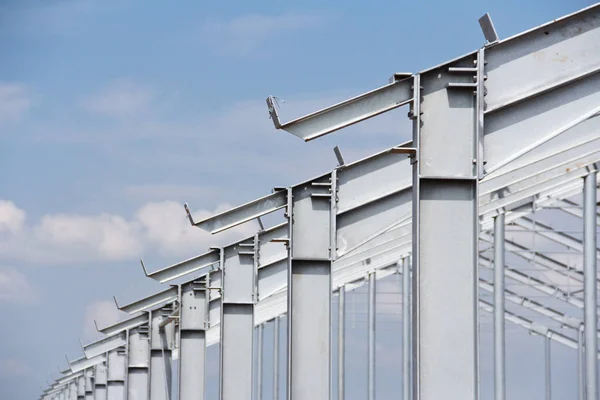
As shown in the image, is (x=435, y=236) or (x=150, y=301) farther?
(x=150, y=301)

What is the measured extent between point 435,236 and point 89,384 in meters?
38.7

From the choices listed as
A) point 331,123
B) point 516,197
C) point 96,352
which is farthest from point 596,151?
point 96,352

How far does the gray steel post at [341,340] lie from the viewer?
2828 cm

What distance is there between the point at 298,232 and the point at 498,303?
7.33 meters

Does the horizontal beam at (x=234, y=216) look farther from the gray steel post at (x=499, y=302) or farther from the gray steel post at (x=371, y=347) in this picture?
the gray steel post at (x=371, y=347)

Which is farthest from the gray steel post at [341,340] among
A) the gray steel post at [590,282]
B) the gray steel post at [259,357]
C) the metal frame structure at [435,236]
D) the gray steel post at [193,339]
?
the gray steel post at [590,282]

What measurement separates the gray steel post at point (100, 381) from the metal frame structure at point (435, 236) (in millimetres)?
10013

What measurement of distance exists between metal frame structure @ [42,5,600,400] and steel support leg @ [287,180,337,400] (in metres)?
0.02

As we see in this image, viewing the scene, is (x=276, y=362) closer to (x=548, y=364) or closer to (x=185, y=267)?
(x=548, y=364)

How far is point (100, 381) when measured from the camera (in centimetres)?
4331

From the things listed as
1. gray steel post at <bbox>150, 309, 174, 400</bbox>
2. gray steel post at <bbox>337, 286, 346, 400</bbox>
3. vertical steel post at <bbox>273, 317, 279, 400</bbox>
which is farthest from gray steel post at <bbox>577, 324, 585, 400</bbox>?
gray steel post at <bbox>150, 309, 174, 400</bbox>

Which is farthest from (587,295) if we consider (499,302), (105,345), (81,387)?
(81,387)

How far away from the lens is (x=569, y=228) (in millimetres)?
25766

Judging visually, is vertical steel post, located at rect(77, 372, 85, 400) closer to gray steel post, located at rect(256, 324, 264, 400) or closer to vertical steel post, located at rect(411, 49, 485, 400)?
gray steel post, located at rect(256, 324, 264, 400)
